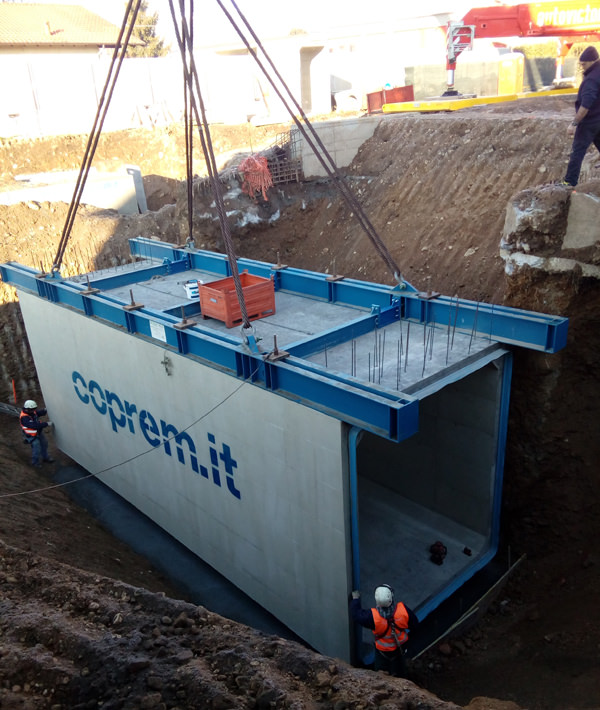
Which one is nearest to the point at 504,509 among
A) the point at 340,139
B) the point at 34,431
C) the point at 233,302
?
the point at 233,302

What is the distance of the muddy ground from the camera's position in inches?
187

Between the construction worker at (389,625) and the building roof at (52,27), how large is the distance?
3497 cm

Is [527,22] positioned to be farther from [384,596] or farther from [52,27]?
[52,27]

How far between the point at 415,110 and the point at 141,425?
1523 centimetres

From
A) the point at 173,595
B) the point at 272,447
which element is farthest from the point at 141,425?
the point at 272,447

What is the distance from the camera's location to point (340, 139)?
18547 mm

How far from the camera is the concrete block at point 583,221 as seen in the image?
302 inches

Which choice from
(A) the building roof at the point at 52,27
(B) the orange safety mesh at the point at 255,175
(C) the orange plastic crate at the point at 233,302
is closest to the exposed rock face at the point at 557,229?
(C) the orange plastic crate at the point at 233,302

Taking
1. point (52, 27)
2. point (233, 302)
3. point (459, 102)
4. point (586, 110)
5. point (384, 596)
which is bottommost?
point (384, 596)

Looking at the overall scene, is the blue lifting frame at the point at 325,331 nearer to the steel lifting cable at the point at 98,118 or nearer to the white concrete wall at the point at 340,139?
the steel lifting cable at the point at 98,118

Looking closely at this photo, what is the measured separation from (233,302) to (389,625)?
508cm

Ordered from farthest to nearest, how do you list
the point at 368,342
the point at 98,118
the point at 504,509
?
the point at 98,118 < the point at 504,509 < the point at 368,342

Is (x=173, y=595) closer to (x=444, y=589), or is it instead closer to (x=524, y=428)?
(x=444, y=589)

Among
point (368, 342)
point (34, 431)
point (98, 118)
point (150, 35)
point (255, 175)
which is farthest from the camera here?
point (150, 35)
